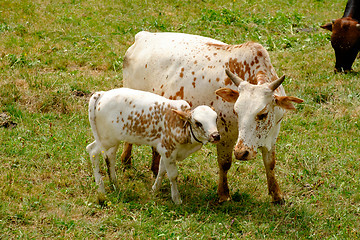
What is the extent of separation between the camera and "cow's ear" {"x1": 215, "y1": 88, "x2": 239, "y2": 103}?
594cm

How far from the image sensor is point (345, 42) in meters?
11.5

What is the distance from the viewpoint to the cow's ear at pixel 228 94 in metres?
5.94

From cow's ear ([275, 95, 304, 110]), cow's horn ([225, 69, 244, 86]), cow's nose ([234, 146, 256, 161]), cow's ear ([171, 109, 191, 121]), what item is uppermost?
cow's horn ([225, 69, 244, 86])

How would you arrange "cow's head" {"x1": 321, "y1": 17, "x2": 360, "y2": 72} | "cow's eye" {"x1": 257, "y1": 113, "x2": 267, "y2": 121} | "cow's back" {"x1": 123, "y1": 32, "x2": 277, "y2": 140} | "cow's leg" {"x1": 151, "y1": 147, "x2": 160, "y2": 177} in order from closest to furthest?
"cow's eye" {"x1": 257, "y1": 113, "x2": 267, "y2": 121} → "cow's back" {"x1": 123, "y1": 32, "x2": 277, "y2": 140} → "cow's leg" {"x1": 151, "y1": 147, "x2": 160, "y2": 177} → "cow's head" {"x1": 321, "y1": 17, "x2": 360, "y2": 72}

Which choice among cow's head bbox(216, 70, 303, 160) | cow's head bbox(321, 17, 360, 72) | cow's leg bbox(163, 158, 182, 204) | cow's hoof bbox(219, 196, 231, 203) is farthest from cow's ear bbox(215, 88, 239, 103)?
cow's head bbox(321, 17, 360, 72)

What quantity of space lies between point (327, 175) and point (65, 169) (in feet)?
12.5

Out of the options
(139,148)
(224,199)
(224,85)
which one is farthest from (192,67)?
(139,148)

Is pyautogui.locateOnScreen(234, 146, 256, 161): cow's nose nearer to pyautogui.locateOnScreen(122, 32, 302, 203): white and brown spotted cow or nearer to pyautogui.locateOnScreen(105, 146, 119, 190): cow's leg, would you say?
pyautogui.locateOnScreen(122, 32, 302, 203): white and brown spotted cow

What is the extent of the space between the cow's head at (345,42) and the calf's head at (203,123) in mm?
6428

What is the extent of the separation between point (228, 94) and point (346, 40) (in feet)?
21.9

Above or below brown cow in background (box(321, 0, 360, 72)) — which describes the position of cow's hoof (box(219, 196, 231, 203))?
below

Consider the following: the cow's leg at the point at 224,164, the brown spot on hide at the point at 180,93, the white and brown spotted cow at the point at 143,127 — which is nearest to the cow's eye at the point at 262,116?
the white and brown spotted cow at the point at 143,127

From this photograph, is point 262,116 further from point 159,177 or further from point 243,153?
point 159,177

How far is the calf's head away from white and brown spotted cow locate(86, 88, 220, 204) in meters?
0.07
